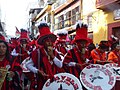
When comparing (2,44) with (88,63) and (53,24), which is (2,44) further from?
(53,24)

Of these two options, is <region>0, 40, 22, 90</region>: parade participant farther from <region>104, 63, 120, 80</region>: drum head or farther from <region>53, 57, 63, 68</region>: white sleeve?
<region>104, 63, 120, 80</region>: drum head

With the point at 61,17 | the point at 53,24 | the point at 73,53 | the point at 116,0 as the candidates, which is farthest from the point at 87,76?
the point at 53,24

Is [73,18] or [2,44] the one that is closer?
[2,44]

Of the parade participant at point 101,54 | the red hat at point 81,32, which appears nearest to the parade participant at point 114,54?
the parade participant at point 101,54

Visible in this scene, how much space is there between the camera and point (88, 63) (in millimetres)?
6230

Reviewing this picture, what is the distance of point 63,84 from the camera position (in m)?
5.25

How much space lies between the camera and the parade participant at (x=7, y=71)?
4.74 metres

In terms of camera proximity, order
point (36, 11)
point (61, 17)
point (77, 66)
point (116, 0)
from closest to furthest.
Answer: point (77, 66), point (116, 0), point (61, 17), point (36, 11)

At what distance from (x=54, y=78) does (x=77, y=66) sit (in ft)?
3.08

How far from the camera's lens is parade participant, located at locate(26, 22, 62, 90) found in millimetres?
5550

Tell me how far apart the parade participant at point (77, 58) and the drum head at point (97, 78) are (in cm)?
25

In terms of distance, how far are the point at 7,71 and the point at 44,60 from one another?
3.28 ft

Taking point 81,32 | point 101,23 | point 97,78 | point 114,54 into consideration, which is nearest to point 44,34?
point 81,32

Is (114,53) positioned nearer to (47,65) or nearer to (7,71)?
(47,65)
